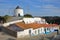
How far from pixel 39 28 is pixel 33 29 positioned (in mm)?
1709

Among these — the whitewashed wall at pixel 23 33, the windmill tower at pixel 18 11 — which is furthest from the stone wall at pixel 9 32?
the windmill tower at pixel 18 11

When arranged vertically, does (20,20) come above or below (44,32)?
above

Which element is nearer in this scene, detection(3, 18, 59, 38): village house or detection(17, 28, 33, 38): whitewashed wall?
detection(17, 28, 33, 38): whitewashed wall

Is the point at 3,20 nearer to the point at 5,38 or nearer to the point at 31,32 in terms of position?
the point at 31,32

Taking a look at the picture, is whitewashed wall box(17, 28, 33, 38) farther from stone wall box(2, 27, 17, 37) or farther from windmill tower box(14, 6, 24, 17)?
windmill tower box(14, 6, 24, 17)

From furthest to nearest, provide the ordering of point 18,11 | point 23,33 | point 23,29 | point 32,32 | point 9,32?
point 18,11 → point 32,32 → point 23,29 → point 9,32 → point 23,33

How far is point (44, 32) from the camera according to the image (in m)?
32.0

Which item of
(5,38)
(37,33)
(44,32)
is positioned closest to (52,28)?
(44,32)

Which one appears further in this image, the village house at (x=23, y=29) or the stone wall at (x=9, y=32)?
the village house at (x=23, y=29)

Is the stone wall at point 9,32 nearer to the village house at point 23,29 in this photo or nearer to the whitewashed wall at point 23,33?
the village house at point 23,29

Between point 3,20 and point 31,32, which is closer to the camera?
point 31,32

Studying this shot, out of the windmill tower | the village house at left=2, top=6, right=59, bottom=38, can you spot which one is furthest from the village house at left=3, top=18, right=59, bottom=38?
the windmill tower

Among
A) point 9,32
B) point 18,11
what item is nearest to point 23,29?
point 9,32

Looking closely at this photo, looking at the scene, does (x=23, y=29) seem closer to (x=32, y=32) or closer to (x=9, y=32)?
(x=32, y=32)
